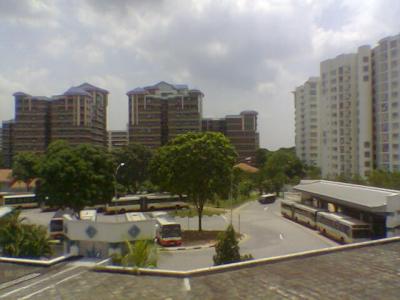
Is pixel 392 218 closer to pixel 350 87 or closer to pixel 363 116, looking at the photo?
pixel 363 116

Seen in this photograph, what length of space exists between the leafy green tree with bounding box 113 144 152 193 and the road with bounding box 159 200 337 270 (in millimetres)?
22649

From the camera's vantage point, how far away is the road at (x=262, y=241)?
2552cm

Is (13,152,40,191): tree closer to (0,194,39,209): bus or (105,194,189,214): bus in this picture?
(0,194,39,209): bus

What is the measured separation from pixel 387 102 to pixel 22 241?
182 feet

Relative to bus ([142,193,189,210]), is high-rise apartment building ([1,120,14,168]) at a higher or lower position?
higher

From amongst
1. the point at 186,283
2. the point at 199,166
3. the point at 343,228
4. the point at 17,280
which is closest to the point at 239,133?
the point at 199,166

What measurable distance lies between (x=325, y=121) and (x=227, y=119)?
123 feet

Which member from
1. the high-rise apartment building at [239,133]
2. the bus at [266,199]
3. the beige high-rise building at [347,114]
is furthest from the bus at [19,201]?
the high-rise apartment building at [239,133]

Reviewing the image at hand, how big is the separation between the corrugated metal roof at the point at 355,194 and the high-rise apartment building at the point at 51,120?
209 feet

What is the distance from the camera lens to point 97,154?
113 feet

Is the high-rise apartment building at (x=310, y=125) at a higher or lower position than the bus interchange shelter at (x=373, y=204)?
higher

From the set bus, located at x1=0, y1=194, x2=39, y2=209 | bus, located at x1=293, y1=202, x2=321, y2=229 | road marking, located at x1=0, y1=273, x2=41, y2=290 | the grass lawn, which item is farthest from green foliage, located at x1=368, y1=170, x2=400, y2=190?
bus, located at x1=0, y1=194, x2=39, y2=209

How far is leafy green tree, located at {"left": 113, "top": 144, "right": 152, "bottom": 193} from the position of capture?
6447 centimetres

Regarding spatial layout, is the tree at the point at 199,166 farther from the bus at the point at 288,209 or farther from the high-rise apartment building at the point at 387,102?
the high-rise apartment building at the point at 387,102
